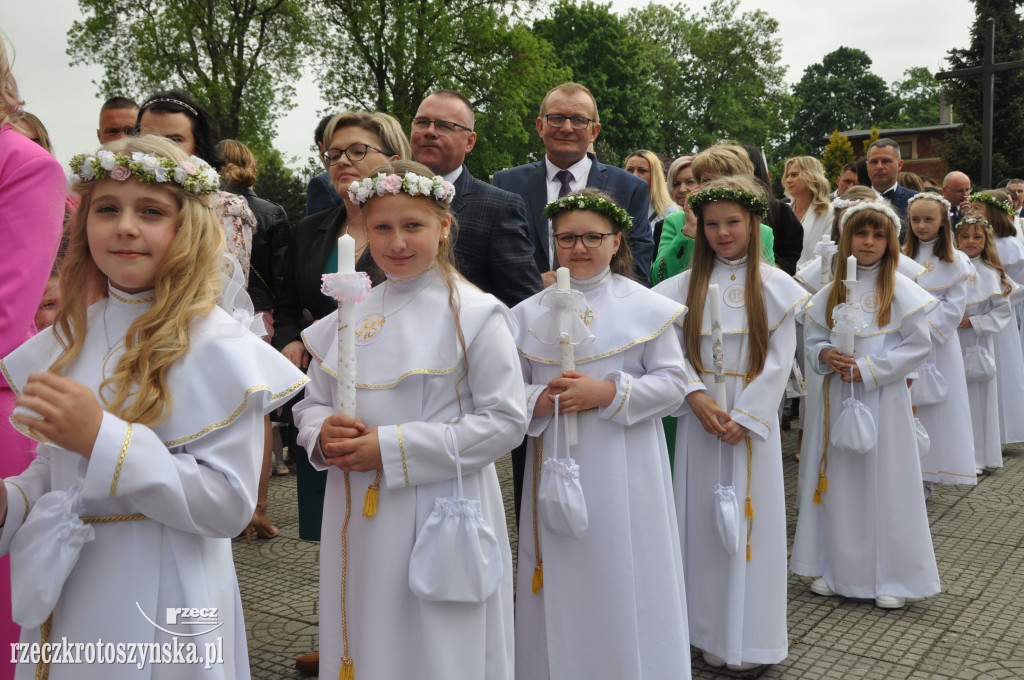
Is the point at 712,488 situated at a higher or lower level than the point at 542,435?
lower

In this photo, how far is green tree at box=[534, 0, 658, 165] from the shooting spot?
43.1 m

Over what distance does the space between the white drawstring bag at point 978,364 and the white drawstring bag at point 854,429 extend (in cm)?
428

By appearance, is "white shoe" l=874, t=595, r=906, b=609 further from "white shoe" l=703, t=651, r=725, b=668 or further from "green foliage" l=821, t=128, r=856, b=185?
"green foliage" l=821, t=128, r=856, b=185

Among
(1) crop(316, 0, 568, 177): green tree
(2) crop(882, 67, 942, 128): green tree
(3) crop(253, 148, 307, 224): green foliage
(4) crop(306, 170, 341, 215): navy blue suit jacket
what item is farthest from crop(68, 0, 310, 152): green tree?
(2) crop(882, 67, 942, 128): green tree

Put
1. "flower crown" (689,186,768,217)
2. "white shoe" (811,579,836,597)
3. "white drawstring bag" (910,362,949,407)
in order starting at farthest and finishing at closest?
"white drawstring bag" (910,362,949,407) < "white shoe" (811,579,836,597) < "flower crown" (689,186,768,217)

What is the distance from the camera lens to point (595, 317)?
4.17 m

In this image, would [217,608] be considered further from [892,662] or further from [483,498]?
[892,662]

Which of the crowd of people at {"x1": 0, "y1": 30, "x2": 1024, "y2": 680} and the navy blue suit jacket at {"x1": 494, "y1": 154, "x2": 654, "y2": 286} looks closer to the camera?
the crowd of people at {"x1": 0, "y1": 30, "x2": 1024, "y2": 680}

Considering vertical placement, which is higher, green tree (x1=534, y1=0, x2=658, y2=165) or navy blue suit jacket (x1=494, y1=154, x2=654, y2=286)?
green tree (x1=534, y1=0, x2=658, y2=165)

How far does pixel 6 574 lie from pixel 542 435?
84.1 inches

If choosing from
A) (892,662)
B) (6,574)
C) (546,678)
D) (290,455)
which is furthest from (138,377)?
(290,455)

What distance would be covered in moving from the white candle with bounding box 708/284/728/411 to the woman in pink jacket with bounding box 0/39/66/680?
2901 mm

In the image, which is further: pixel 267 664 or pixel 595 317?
pixel 267 664

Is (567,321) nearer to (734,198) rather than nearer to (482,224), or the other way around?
(482,224)
